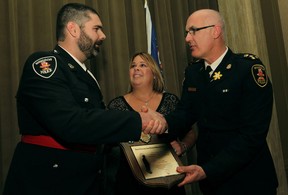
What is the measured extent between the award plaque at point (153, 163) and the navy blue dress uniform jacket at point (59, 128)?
0.68ft

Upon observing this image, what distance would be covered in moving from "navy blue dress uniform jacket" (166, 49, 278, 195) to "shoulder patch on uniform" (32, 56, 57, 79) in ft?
3.00

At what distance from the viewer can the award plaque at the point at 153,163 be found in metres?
1.60

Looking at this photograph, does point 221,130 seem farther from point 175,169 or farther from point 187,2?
point 187,2

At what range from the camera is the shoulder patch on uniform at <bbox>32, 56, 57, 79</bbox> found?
1509 millimetres

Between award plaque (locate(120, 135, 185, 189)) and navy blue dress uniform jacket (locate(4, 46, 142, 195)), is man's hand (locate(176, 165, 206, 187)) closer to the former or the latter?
award plaque (locate(120, 135, 185, 189))

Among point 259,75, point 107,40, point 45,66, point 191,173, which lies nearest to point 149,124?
point 191,173

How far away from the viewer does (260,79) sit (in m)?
1.78

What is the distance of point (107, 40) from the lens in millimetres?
3396

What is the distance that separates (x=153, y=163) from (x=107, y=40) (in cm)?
196

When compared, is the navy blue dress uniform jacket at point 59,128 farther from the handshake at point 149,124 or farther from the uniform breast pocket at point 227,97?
the uniform breast pocket at point 227,97

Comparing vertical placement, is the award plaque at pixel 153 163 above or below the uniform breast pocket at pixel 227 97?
below

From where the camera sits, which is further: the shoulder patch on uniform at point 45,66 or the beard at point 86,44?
the beard at point 86,44

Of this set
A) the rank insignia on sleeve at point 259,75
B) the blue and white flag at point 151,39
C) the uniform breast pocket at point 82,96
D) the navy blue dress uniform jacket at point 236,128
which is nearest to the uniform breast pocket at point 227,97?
the navy blue dress uniform jacket at point 236,128

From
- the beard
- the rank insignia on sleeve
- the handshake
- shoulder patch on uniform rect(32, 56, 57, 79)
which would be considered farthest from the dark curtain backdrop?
the rank insignia on sleeve
